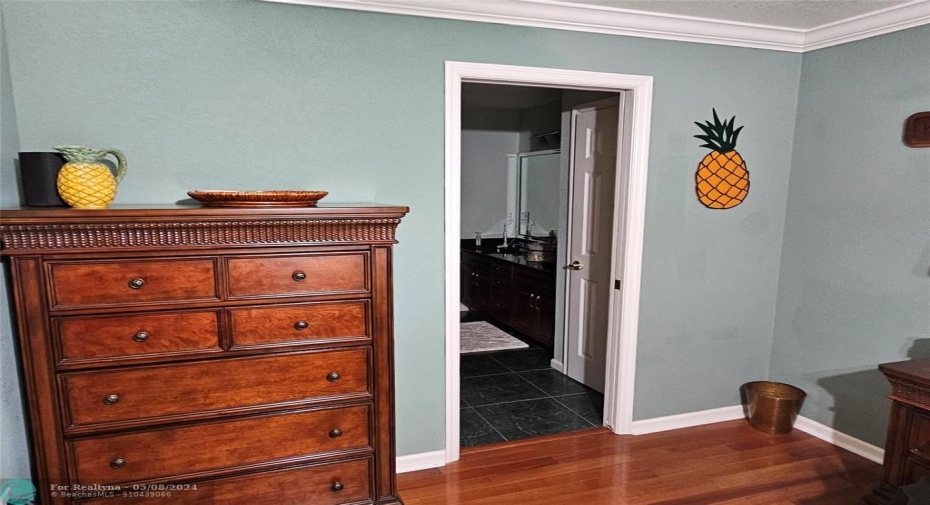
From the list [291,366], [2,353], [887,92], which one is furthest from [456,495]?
[887,92]

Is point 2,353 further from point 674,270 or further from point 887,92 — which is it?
point 887,92

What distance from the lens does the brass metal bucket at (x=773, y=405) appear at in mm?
3365

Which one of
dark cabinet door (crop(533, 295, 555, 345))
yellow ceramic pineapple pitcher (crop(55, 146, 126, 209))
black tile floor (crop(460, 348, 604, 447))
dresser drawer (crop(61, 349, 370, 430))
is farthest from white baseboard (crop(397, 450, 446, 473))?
dark cabinet door (crop(533, 295, 555, 345))

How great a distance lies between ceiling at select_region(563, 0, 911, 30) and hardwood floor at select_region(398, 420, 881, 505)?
243 cm

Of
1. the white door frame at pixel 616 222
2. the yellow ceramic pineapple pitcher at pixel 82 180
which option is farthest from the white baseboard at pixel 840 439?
the yellow ceramic pineapple pitcher at pixel 82 180

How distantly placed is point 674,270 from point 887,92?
1.43 meters

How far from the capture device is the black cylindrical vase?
2053 millimetres

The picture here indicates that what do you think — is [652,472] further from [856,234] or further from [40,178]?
[40,178]

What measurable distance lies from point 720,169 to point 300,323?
2563 millimetres

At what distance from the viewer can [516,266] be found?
549 centimetres

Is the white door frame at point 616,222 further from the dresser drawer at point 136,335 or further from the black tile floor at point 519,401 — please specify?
the dresser drawer at point 136,335

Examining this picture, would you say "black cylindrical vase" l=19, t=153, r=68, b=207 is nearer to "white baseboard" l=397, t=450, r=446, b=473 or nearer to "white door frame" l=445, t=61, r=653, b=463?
"white door frame" l=445, t=61, r=653, b=463

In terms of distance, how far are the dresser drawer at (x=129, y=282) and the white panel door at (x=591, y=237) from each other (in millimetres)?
2652

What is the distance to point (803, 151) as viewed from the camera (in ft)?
11.2
